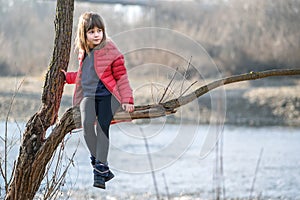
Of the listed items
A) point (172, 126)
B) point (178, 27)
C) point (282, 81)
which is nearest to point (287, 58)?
point (282, 81)

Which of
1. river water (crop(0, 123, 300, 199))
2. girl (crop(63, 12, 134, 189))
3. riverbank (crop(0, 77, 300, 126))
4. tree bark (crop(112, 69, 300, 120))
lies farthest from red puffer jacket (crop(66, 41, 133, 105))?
riverbank (crop(0, 77, 300, 126))

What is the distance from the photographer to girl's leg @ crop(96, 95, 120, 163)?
4.50m

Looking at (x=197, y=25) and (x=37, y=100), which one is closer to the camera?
(x=37, y=100)

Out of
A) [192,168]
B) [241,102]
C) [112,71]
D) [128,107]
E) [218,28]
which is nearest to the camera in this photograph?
[128,107]

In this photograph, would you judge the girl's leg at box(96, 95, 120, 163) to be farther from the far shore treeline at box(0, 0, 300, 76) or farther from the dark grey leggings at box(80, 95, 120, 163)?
the far shore treeline at box(0, 0, 300, 76)

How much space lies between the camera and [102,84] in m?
4.52

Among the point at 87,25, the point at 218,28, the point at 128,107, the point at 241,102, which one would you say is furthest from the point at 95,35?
the point at 218,28

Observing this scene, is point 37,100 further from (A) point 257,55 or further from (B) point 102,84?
(B) point 102,84

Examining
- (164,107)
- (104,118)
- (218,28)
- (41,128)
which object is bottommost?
(41,128)

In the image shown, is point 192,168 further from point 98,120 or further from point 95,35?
point 95,35

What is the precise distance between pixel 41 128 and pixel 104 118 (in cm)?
43

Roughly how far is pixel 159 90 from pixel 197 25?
66.9 feet

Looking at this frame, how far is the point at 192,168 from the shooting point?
1195 cm

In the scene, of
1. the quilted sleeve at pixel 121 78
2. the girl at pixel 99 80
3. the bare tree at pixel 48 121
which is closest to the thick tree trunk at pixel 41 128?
the bare tree at pixel 48 121
